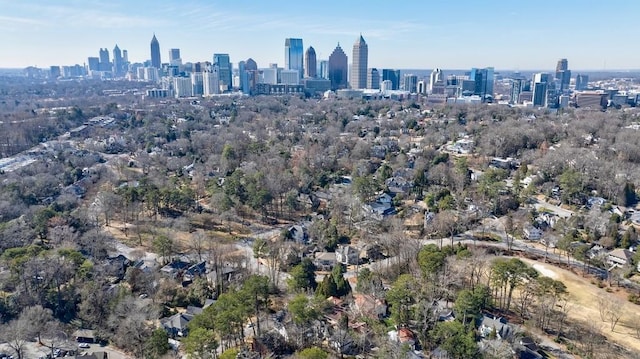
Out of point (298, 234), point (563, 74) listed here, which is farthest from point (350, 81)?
point (298, 234)

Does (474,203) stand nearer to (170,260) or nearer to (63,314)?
(170,260)

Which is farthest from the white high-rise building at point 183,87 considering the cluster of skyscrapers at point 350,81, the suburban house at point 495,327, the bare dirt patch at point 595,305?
the suburban house at point 495,327

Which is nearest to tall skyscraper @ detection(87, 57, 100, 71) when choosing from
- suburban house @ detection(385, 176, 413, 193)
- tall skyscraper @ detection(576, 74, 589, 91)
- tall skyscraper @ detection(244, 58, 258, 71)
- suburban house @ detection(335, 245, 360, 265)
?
tall skyscraper @ detection(244, 58, 258, 71)

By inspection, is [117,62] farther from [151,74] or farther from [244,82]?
[244,82]

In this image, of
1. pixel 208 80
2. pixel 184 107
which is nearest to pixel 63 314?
pixel 184 107

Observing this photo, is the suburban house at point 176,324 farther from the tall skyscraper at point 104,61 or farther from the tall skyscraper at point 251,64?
the tall skyscraper at point 104,61

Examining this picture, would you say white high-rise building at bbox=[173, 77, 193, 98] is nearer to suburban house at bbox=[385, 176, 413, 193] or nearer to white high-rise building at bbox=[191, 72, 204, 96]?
white high-rise building at bbox=[191, 72, 204, 96]
